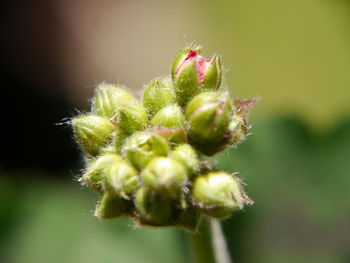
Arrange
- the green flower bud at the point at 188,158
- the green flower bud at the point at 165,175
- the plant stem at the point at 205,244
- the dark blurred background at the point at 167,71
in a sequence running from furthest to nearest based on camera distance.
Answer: the dark blurred background at the point at 167,71
the plant stem at the point at 205,244
the green flower bud at the point at 188,158
the green flower bud at the point at 165,175

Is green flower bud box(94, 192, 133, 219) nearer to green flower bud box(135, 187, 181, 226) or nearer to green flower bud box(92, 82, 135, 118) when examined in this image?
green flower bud box(135, 187, 181, 226)

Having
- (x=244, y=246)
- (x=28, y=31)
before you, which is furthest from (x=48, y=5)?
(x=244, y=246)

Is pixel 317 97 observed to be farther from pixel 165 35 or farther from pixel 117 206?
pixel 117 206

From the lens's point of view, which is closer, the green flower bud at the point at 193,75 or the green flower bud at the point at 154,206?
the green flower bud at the point at 154,206

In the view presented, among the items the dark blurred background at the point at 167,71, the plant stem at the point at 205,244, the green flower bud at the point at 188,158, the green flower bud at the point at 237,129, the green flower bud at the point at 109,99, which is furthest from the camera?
the dark blurred background at the point at 167,71

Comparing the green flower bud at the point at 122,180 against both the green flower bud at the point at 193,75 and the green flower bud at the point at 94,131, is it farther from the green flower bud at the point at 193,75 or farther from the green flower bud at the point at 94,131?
the green flower bud at the point at 193,75

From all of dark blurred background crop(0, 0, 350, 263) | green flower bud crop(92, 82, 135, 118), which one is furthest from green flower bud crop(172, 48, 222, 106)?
dark blurred background crop(0, 0, 350, 263)

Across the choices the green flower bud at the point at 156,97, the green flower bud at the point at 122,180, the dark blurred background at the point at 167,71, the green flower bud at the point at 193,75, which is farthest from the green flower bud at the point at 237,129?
the dark blurred background at the point at 167,71
